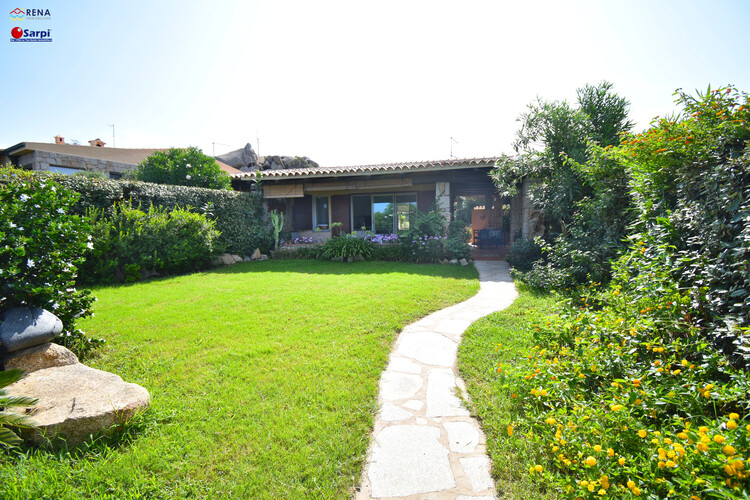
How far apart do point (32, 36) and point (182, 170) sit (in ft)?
16.0

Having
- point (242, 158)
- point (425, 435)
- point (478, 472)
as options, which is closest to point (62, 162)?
point (242, 158)

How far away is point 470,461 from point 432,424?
0.39 m

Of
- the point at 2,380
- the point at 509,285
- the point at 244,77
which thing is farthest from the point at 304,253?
the point at 2,380

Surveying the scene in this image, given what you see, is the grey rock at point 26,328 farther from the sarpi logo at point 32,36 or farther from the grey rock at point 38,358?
the sarpi logo at point 32,36

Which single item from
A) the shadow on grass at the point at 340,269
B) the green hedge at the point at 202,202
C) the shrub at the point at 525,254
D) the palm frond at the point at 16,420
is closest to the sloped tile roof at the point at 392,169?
the green hedge at the point at 202,202

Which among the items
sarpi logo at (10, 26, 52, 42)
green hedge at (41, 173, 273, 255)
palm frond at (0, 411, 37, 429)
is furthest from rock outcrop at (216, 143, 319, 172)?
palm frond at (0, 411, 37, 429)

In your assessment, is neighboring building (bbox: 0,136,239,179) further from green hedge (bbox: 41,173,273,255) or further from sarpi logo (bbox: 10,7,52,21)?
sarpi logo (bbox: 10,7,52,21)

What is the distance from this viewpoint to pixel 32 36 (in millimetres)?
6547

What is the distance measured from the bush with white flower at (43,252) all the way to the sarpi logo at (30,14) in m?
6.41

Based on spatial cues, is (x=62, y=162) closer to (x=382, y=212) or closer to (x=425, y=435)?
(x=382, y=212)

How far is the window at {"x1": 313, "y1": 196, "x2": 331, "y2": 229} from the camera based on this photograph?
1298 centimetres

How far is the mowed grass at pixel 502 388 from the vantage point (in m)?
1.76

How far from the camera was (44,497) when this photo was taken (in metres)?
1.62

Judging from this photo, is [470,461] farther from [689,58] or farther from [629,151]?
[689,58]
